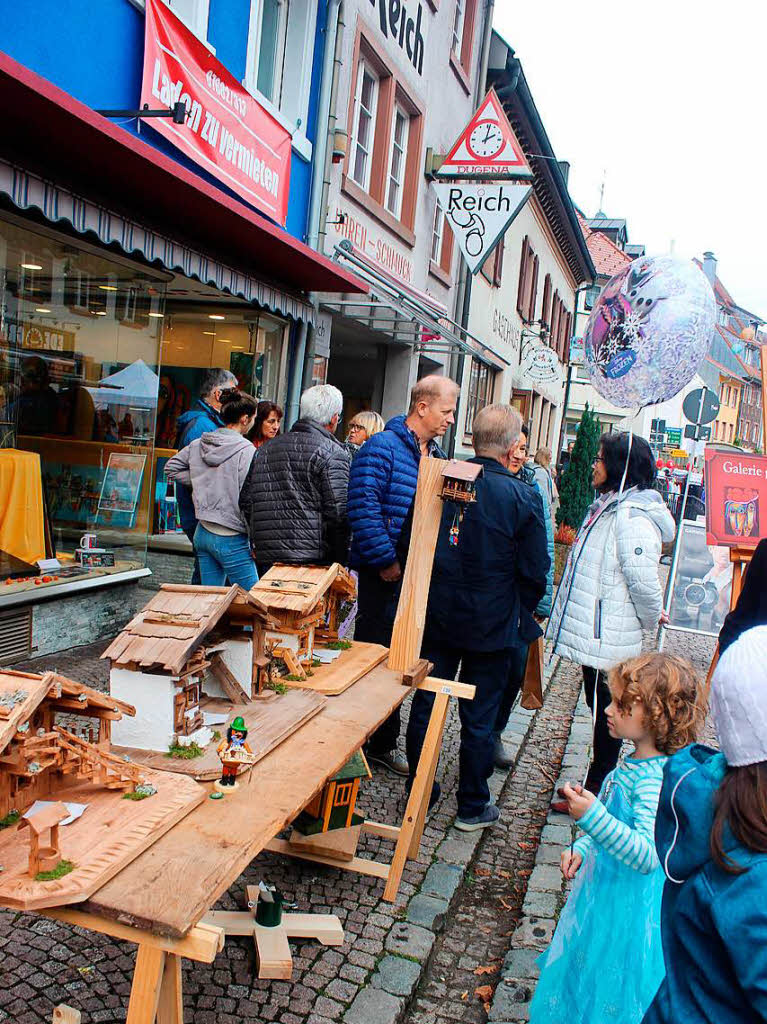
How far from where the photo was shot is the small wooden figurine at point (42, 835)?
1786 millimetres

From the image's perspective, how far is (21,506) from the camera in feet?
20.2

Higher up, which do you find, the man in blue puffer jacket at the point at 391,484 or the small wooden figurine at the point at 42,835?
the man in blue puffer jacket at the point at 391,484

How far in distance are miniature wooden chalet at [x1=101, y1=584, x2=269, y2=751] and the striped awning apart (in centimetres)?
271

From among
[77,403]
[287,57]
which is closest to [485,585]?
[77,403]

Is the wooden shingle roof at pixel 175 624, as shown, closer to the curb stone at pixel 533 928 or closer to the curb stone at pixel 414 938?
the curb stone at pixel 414 938

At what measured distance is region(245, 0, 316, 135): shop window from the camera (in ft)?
26.8

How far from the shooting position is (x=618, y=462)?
14.1 ft

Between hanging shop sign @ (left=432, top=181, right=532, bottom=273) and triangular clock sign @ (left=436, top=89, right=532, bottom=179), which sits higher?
triangular clock sign @ (left=436, top=89, right=532, bottom=179)

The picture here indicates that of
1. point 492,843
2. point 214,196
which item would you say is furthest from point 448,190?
point 492,843

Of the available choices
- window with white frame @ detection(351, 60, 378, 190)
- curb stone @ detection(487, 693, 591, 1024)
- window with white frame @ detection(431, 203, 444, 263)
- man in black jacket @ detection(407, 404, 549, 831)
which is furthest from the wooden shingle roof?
window with white frame @ detection(431, 203, 444, 263)

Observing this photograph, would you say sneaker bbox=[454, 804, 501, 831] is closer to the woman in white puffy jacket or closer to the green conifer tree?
the woman in white puffy jacket

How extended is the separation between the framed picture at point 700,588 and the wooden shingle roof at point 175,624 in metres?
6.00

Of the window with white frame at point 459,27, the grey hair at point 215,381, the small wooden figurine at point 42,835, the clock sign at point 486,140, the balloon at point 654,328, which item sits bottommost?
the small wooden figurine at point 42,835

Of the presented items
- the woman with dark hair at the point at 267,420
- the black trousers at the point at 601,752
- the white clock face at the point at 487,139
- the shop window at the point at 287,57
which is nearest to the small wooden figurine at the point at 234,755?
the black trousers at the point at 601,752
